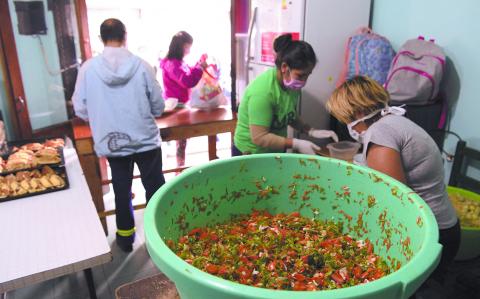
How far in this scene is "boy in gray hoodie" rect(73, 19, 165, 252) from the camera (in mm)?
2094

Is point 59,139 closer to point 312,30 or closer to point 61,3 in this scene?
point 61,3

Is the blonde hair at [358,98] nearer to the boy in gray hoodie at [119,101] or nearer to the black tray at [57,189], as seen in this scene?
the boy in gray hoodie at [119,101]

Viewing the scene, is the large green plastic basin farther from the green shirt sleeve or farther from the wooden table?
the wooden table

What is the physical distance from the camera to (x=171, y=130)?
2744 millimetres

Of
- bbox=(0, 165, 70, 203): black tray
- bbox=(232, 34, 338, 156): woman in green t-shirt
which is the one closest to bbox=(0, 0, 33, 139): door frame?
bbox=(0, 165, 70, 203): black tray

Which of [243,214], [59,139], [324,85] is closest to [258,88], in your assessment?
[243,214]

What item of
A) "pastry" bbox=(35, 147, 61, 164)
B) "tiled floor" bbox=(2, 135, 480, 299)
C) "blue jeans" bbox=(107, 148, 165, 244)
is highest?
"pastry" bbox=(35, 147, 61, 164)

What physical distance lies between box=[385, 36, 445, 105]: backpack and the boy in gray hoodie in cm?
150

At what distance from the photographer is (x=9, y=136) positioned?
2.69 m

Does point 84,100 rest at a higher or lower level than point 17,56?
lower

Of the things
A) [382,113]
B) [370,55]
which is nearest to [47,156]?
[382,113]

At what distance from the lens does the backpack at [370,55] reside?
252 centimetres

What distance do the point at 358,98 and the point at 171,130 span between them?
65.0 inches

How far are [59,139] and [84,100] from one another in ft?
1.14
